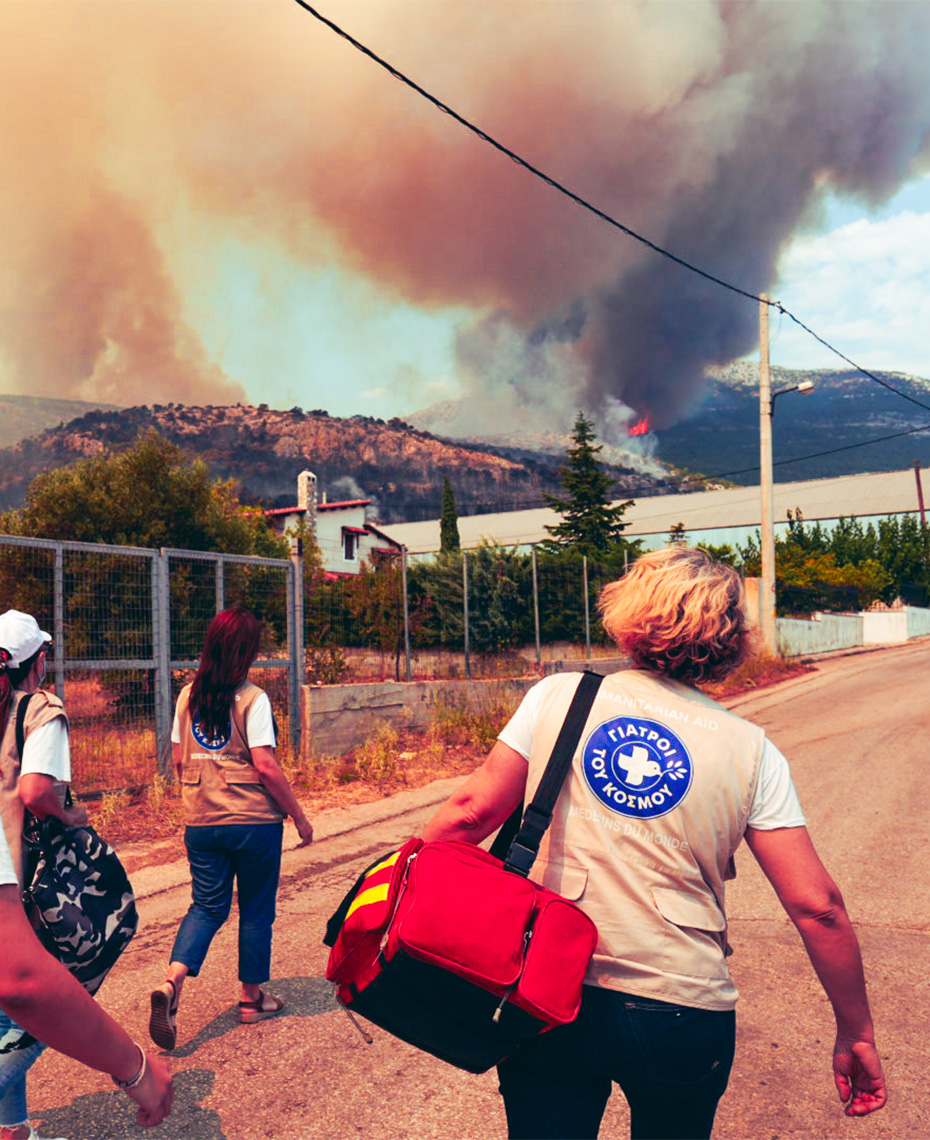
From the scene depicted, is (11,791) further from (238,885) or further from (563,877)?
(563,877)

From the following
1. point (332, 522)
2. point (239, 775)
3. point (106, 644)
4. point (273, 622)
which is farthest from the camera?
point (332, 522)

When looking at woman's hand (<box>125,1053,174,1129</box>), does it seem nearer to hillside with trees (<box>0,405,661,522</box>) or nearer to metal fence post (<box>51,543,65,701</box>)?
metal fence post (<box>51,543,65,701</box>)

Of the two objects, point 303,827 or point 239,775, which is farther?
point 303,827

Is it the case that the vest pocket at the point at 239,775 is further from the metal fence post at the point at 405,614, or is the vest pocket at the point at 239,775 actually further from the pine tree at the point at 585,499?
the pine tree at the point at 585,499

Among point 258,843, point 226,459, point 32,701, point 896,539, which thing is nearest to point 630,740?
point 32,701

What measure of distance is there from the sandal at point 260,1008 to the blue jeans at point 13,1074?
1301 millimetres

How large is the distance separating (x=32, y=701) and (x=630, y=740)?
6.22 ft

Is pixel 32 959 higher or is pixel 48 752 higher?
pixel 48 752

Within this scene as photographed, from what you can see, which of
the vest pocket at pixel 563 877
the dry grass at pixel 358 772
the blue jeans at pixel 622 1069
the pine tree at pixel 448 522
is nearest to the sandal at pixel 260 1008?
the blue jeans at pixel 622 1069

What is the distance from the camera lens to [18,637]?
285 centimetres

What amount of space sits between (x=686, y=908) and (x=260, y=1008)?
9.47 ft

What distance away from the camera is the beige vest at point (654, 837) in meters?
1.89

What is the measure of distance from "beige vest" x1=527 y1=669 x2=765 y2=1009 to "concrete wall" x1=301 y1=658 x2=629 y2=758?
28.0 feet

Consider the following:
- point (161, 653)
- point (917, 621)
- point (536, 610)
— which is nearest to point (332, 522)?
point (917, 621)
